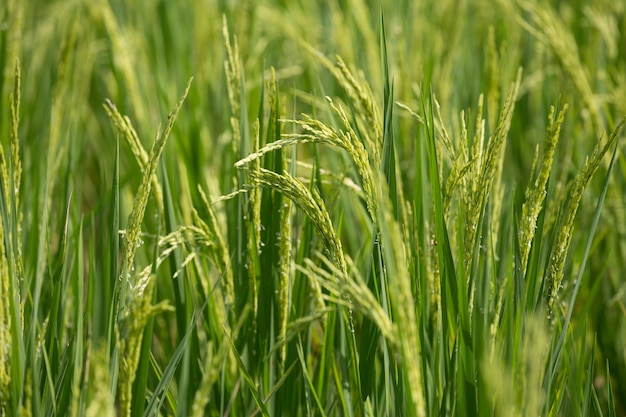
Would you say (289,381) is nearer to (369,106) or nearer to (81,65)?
(369,106)

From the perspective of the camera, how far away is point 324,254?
133 cm

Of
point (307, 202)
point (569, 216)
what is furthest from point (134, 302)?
point (569, 216)

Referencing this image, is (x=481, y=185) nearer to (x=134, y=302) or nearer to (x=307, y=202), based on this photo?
(x=307, y=202)

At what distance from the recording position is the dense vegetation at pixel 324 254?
99cm

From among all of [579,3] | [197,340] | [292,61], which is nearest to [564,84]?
[579,3]

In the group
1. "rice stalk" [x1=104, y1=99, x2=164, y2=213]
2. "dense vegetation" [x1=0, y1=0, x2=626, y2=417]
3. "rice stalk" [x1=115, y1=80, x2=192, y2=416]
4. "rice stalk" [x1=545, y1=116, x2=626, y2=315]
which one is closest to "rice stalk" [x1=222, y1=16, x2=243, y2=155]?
"dense vegetation" [x1=0, y1=0, x2=626, y2=417]

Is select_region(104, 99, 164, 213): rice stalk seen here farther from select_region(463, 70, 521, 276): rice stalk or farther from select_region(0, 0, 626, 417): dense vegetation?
select_region(463, 70, 521, 276): rice stalk

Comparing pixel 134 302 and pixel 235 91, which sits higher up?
pixel 235 91

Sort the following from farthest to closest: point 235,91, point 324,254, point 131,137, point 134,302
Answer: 1. point 235,91
2. point 324,254
3. point 131,137
4. point 134,302

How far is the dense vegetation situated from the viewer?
988mm

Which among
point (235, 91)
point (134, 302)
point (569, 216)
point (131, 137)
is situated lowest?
point (134, 302)

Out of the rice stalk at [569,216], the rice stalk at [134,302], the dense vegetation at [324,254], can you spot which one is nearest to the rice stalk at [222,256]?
the dense vegetation at [324,254]

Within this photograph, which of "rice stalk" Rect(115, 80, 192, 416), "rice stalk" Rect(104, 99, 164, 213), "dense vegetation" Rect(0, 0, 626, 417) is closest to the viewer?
"rice stalk" Rect(115, 80, 192, 416)

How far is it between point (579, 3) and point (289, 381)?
2.01 meters
